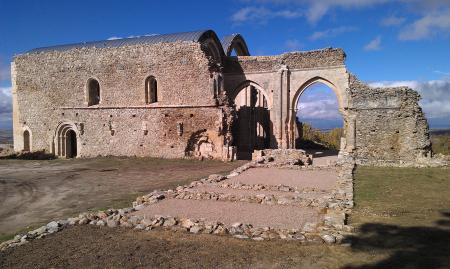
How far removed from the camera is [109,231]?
20.3ft

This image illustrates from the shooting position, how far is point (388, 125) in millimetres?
16188

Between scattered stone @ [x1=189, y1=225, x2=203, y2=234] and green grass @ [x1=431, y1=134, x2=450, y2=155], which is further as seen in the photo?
green grass @ [x1=431, y1=134, x2=450, y2=155]

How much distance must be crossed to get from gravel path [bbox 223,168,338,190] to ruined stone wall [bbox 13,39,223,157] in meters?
6.16

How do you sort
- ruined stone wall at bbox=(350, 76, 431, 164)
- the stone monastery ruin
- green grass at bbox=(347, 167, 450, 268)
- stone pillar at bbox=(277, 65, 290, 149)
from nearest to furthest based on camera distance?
1. green grass at bbox=(347, 167, 450, 268)
2. ruined stone wall at bbox=(350, 76, 431, 164)
3. the stone monastery ruin
4. stone pillar at bbox=(277, 65, 290, 149)

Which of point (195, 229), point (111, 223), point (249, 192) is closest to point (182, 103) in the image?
point (249, 192)

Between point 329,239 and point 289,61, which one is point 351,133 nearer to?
point 289,61

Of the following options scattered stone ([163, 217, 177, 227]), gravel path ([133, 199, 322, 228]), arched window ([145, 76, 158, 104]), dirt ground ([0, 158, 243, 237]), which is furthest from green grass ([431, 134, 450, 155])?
scattered stone ([163, 217, 177, 227])

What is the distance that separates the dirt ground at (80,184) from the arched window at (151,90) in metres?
3.47

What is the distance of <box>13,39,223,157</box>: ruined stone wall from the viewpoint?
19312 mm

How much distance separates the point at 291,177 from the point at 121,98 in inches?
487

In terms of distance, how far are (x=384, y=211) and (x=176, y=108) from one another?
549 inches

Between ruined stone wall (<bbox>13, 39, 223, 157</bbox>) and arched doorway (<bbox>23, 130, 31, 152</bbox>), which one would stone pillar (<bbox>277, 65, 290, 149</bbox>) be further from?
arched doorway (<bbox>23, 130, 31, 152</bbox>)

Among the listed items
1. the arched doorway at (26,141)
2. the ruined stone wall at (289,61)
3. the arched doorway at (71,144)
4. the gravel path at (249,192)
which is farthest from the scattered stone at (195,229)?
the arched doorway at (26,141)

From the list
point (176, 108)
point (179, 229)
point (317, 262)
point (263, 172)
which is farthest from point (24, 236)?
point (176, 108)
